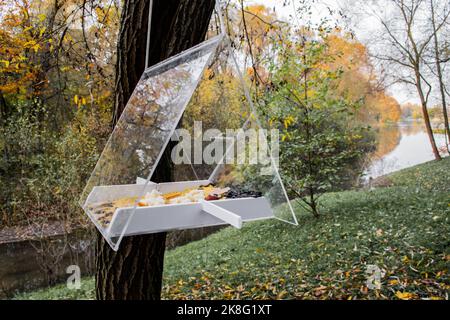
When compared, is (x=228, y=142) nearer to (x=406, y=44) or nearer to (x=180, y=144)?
(x=180, y=144)

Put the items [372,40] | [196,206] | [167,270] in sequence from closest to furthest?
[196,206] < [167,270] < [372,40]

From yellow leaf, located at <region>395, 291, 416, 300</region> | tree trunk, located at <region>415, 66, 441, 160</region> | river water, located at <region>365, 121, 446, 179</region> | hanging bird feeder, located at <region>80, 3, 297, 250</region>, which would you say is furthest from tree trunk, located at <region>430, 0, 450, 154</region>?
hanging bird feeder, located at <region>80, 3, 297, 250</region>

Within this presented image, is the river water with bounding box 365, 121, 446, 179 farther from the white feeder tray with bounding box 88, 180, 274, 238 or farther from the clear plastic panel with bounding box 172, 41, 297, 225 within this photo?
the white feeder tray with bounding box 88, 180, 274, 238

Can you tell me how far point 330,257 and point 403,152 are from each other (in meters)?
5.64

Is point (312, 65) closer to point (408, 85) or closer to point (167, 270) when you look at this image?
point (167, 270)

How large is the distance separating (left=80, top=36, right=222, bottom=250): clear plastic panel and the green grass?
1797mm

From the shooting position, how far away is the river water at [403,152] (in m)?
7.40

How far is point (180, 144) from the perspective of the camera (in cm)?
178

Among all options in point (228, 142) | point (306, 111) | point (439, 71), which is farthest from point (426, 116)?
point (228, 142)

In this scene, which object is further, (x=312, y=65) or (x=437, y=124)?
(x=437, y=124)
